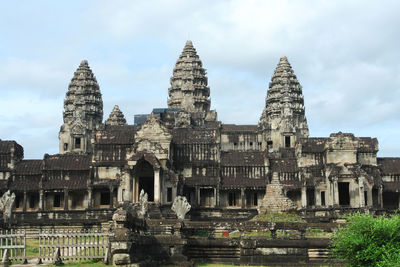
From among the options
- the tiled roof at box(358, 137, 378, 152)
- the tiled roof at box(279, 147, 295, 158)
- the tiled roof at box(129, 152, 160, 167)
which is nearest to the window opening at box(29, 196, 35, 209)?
the tiled roof at box(129, 152, 160, 167)

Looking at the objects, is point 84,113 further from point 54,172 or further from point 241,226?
point 241,226

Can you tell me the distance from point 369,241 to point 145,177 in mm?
34155

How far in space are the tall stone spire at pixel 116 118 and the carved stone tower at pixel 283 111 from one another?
80.1 feet

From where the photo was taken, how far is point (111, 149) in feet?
186

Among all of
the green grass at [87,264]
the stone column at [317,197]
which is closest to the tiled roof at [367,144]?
the stone column at [317,197]

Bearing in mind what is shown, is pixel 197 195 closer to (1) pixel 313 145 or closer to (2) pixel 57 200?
(1) pixel 313 145

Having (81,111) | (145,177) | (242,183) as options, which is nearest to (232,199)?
(242,183)

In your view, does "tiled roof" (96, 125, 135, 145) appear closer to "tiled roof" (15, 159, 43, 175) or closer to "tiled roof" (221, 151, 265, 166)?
"tiled roof" (15, 159, 43, 175)

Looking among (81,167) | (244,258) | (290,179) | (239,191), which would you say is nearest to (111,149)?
(81,167)

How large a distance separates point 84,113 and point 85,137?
6.36m

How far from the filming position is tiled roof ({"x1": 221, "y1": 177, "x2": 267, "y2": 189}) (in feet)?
182

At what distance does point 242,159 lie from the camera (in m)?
58.1

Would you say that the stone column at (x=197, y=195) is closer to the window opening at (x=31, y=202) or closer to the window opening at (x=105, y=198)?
the window opening at (x=105, y=198)

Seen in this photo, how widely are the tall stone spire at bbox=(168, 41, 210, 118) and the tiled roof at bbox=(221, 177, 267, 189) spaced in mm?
38357
